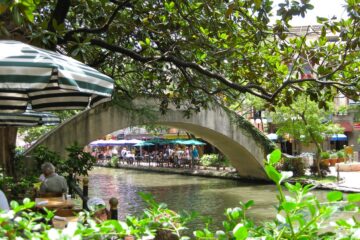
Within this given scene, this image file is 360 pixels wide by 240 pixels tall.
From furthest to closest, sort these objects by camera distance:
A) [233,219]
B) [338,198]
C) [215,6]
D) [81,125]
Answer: [81,125] → [215,6] → [233,219] → [338,198]

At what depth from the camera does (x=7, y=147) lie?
317 inches

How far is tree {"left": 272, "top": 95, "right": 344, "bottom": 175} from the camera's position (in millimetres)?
19703

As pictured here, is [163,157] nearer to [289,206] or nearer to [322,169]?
[322,169]

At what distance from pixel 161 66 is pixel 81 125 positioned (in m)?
8.82

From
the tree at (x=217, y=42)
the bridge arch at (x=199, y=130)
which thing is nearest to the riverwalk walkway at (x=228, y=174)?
the bridge arch at (x=199, y=130)

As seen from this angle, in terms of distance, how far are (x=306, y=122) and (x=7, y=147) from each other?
1444 cm

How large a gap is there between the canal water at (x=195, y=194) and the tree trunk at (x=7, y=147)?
4403 millimetres

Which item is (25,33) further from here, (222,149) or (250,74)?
(222,149)

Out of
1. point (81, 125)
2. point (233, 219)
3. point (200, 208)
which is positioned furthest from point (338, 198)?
point (81, 125)

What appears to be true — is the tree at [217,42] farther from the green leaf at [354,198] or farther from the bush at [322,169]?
the bush at [322,169]

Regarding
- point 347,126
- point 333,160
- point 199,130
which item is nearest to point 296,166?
point 199,130

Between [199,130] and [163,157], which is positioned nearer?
[199,130]

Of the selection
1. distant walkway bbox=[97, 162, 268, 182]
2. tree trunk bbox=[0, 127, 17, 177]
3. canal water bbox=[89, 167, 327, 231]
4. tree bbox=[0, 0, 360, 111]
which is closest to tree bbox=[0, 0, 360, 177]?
tree bbox=[0, 0, 360, 111]

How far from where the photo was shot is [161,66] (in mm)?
7832
